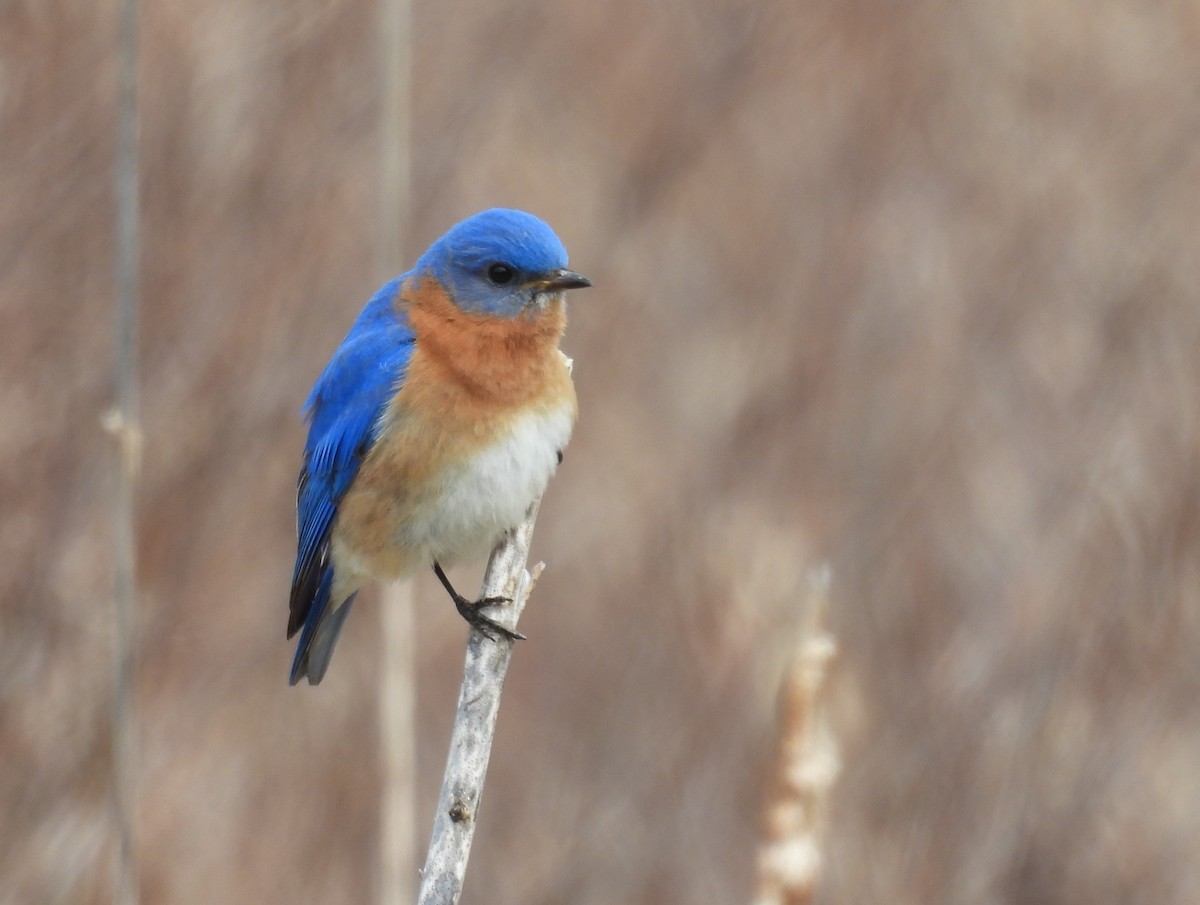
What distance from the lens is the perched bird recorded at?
3.45m

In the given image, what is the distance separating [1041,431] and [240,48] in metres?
3.14

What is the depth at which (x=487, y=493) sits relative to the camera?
3.39 metres

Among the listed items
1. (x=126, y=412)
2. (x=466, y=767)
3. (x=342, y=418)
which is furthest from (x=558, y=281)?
(x=466, y=767)

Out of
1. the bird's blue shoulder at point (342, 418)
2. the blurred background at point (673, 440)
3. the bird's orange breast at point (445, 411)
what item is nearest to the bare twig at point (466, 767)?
the bird's orange breast at point (445, 411)

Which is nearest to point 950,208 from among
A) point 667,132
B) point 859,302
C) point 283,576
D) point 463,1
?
point 859,302

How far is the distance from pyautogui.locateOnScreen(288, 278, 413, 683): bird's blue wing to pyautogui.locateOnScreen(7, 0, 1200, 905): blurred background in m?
1.31

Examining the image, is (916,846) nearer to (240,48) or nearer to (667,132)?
(667,132)

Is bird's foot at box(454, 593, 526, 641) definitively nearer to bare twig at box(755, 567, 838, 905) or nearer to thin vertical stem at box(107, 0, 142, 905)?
thin vertical stem at box(107, 0, 142, 905)

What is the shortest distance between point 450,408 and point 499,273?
1.10 feet

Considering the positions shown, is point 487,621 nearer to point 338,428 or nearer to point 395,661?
point 395,661

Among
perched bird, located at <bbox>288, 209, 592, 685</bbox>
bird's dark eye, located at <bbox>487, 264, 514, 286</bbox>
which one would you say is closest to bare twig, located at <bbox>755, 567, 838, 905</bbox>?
perched bird, located at <bbox>288, 209, 592, 685</bbox>

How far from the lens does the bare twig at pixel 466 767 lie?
7.57ft

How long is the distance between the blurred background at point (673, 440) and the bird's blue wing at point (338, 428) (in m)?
1.31

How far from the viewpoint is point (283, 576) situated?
521 centimetres
